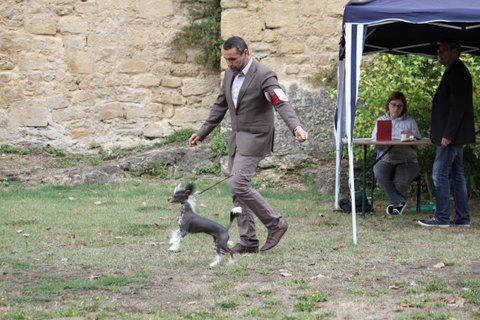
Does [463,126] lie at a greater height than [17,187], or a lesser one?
greater

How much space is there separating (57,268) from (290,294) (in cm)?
194

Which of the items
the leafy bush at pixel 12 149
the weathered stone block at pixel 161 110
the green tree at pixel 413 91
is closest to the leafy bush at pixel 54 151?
the leafy bush at pixel 12 149

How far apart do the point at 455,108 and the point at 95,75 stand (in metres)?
5.96

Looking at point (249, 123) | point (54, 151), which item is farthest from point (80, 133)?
point (249, 123)

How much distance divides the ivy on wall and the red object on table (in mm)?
3818

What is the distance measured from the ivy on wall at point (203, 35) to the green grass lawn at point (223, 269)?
3132mm

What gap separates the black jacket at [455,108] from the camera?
8.99 meters

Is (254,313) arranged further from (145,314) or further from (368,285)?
(368,285)

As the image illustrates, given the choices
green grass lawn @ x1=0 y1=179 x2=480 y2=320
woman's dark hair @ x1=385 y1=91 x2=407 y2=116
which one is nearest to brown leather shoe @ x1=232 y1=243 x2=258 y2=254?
green grass lawn @ x1=0 y1=179 x2=480 y2=320

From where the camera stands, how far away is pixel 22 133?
13391 mm

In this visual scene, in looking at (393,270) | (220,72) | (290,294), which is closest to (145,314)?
(290,294)

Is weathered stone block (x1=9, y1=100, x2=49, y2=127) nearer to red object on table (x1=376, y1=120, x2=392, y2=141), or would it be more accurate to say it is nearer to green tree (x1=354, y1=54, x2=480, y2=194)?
green tree (x1=354, y1=54, x2=480, y2=194)

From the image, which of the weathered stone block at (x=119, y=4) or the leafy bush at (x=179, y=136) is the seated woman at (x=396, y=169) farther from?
the weathered stone block at (x=119, y=4)

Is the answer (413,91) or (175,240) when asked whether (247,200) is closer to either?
(175,240)
